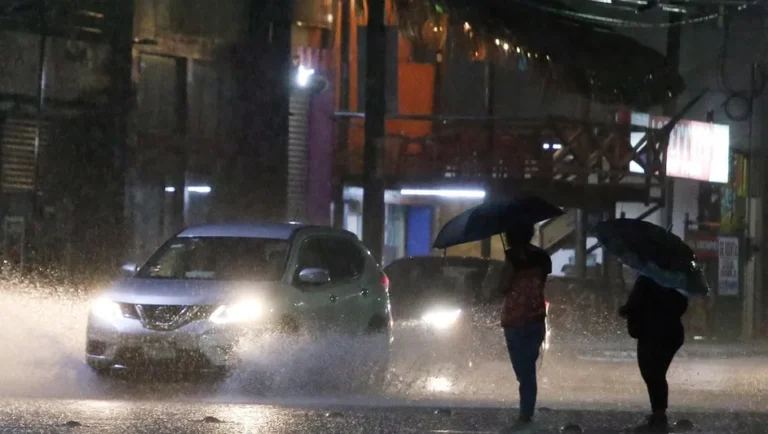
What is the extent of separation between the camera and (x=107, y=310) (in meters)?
11.8

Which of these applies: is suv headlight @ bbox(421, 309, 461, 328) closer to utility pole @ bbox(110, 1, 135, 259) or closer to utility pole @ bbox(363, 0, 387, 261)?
utility pole @ bbox(363, 0, 387, 261)

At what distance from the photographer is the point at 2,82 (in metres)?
17.8

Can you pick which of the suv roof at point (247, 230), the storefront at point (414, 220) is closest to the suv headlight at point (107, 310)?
the suv roof at point (247, 230)

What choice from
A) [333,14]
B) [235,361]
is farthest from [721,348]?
[235,361]

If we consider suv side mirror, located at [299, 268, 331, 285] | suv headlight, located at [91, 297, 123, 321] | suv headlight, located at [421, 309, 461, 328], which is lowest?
suv headlight, located at [421, 309, 461, 328]

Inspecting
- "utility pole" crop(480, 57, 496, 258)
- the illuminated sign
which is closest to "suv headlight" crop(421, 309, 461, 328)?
"utility pole" crop(480, 57, 496, 258)

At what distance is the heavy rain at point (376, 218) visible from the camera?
9977 mm

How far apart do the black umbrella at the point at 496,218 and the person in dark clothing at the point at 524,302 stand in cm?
8

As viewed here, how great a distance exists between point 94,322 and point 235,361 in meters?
1.45

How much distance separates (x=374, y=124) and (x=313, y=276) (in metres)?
5.33

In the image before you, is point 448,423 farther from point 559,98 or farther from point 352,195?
point 559,98

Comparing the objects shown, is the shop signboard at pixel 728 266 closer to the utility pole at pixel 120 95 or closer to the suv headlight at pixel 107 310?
the utility pole at pixel 120 95

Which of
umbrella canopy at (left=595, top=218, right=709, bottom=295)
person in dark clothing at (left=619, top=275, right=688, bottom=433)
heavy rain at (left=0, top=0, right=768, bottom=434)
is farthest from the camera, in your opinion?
heavy rain at (left=0, top=0, right=768, bottom=434)

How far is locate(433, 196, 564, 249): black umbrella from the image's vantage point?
9070mm
